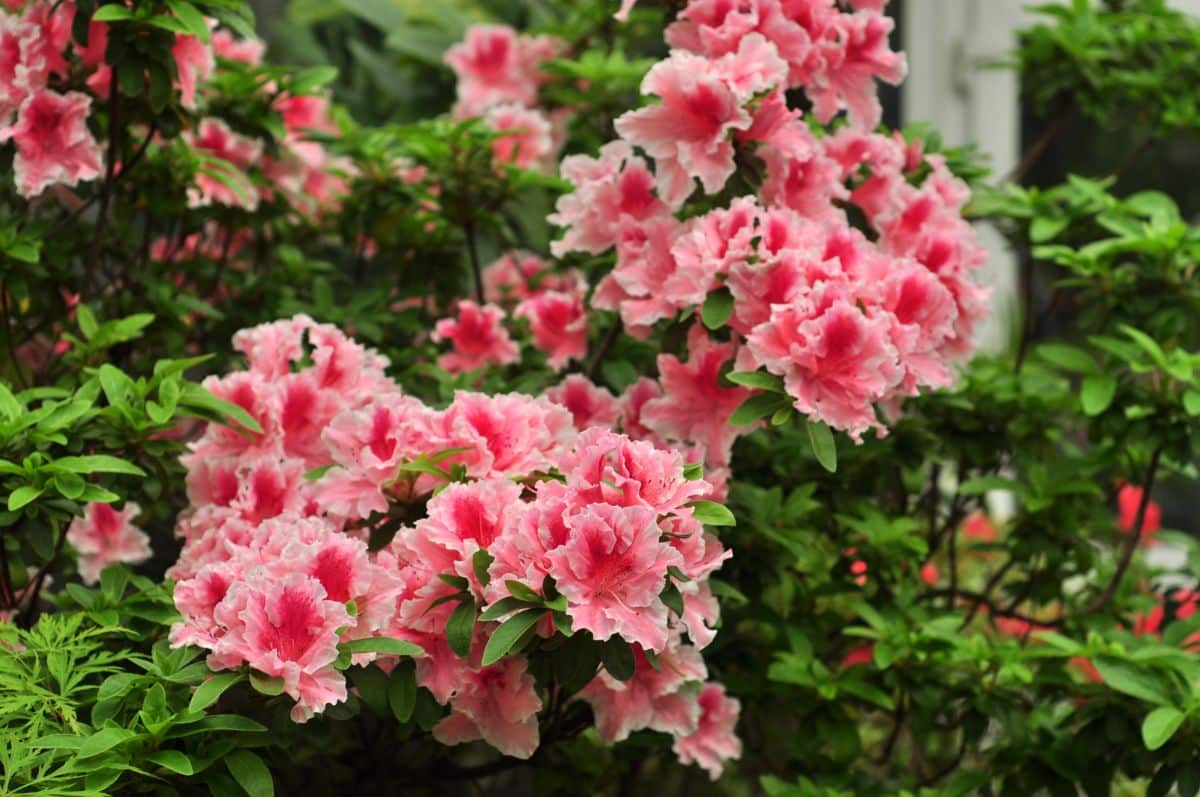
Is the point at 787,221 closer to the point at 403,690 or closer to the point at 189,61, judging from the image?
the point at 403,690

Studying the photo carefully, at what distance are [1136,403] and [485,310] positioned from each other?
749mm

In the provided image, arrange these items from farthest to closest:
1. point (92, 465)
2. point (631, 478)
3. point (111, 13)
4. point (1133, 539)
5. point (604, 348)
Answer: point (1133, 539), point (604, 348), point (111, 13), point (92, 465), point (631, 478)

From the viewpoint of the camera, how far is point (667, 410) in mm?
1366

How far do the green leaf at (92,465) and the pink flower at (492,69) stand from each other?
3.50 feet

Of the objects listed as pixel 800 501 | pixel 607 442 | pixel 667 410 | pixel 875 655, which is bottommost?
pixel 875 655

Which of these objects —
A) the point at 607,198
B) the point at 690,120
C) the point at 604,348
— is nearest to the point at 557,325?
the point at 604,348

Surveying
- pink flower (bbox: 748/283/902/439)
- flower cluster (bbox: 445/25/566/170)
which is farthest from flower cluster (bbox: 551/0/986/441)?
flower cluster (bbox: 445/25/566/170)

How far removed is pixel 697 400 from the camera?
137cm

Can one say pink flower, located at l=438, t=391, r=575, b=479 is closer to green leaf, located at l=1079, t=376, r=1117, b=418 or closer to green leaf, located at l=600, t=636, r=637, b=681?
green leaf, located at l=600, t=636, r=637, b=681

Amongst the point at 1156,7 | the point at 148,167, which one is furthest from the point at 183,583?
the point at 1156,7

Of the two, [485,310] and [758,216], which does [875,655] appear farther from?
[485,310]

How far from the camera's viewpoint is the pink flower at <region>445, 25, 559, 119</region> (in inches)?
84.4

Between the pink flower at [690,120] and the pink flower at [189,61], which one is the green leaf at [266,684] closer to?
the pink flower at [690,120]

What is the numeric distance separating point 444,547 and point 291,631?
0.15m
